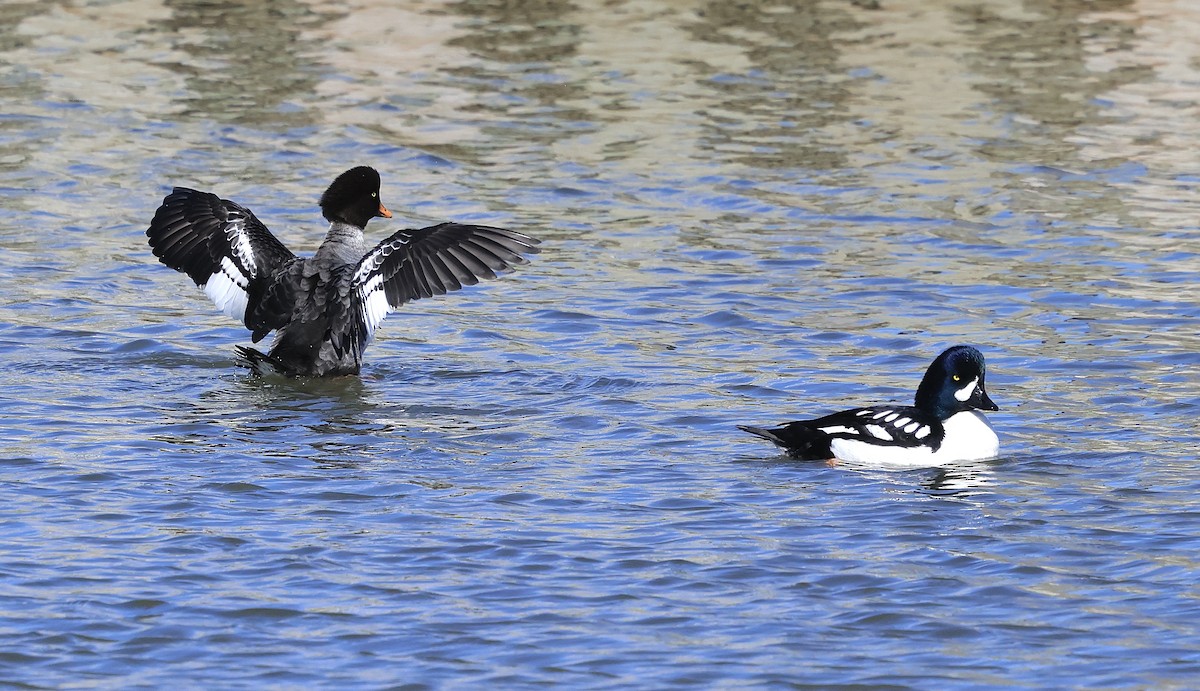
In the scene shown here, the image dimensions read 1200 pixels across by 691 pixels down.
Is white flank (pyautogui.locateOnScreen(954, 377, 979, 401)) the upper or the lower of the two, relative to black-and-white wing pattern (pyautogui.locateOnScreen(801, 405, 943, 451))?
upper

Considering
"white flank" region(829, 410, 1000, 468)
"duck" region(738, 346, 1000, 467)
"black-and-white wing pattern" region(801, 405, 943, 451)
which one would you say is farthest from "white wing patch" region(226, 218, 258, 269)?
"white flank" region(829, 410, 1000, 468)

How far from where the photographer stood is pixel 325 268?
12359 mm

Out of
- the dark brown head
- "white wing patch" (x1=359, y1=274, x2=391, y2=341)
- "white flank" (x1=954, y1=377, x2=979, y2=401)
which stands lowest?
"white flank" (x1=954, y1=377, x2=979, y2=401)

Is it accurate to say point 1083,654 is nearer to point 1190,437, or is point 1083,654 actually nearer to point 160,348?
point 1190,437

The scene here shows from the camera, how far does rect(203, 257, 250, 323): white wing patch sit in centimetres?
1244

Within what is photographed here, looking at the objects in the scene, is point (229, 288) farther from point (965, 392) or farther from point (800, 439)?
point (965, 392)

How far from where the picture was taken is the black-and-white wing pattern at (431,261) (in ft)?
37.5

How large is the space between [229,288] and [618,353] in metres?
2.66

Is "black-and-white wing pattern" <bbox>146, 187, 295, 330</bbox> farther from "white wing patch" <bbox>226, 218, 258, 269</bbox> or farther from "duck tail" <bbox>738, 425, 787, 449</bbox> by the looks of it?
"duck tail" <bbox>738, 425, 787, 449</bbox>

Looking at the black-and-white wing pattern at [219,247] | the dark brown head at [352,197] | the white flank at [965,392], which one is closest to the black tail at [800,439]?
the white flank at [965,392]

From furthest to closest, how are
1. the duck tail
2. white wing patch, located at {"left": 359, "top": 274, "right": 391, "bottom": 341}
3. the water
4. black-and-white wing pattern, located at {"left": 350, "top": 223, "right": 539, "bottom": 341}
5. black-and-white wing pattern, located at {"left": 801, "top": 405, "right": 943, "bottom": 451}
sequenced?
white wing patch, located at {"left": 359, "top": 274, "right": 391, "bottom": 341}
black-and-white wing pattern, located at {"left": 350, "top": 223, "right": 539, "bottom": 341}
the duck tail
black-and-white wing pattern, located at {"left": 801, "top": 405, "right": 943, "bottom": 451}
the water

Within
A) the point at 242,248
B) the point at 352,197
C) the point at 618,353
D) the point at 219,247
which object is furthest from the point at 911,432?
the point at 219,247

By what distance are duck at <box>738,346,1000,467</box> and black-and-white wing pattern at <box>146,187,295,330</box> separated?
155 inches

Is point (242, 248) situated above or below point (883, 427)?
above
